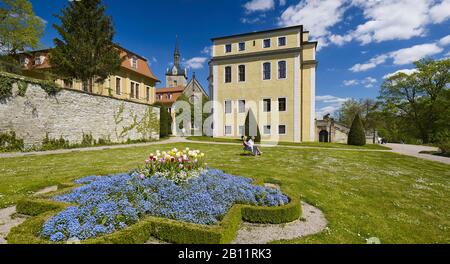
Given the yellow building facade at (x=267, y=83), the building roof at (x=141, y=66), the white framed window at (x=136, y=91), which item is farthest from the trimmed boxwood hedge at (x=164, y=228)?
the white framed window at (x=136, y=91)

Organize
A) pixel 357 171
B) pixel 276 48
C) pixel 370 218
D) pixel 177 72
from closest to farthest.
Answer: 1. pixel 370 218
2. pixel 357 171
3. pixel 276 48
4. pixel 177 72

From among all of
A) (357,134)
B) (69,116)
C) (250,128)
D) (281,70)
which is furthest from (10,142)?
(357,134)

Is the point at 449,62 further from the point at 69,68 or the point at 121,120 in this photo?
the point at 69,68

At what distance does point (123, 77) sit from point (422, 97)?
1868 inches

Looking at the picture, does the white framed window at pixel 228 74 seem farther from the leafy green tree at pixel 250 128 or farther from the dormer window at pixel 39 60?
the dormer window at pixel 39 60

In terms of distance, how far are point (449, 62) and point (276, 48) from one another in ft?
90.1

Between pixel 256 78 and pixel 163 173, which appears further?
pixel 256 78

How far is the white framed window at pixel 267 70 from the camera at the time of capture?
90.1 feet

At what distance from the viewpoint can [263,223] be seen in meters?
4.20

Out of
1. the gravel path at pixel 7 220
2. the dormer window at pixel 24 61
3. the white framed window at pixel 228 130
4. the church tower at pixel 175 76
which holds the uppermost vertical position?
the church tower at pixel 175 76

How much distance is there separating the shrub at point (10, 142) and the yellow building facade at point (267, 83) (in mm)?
20497

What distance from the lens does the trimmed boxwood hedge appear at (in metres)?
2.93

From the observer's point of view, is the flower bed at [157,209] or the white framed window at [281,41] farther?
the white framed window at [281,41]
